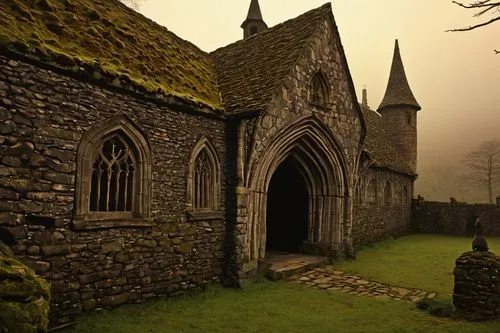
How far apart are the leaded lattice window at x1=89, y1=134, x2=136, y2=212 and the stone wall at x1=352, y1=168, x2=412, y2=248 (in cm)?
1088

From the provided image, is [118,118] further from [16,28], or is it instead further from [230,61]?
[230,61]

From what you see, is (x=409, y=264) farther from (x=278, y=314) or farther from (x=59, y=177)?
(x=59, y=177)

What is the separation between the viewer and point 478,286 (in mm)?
6918

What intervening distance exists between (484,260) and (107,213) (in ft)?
25.3

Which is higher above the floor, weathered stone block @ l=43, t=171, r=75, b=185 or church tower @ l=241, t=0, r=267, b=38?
church tower @ l=241, t=0, r=267, b=38

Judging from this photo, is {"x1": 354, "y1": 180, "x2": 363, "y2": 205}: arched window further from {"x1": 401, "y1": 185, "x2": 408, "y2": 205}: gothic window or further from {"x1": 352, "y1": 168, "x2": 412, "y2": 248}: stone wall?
{"x1": 401, "y1": 185, "x2": 408, "y2": 205}: gothic window

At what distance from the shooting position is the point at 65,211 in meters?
6.39

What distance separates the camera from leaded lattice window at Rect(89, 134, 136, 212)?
7.30m

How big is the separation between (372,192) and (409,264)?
A: 6.40m

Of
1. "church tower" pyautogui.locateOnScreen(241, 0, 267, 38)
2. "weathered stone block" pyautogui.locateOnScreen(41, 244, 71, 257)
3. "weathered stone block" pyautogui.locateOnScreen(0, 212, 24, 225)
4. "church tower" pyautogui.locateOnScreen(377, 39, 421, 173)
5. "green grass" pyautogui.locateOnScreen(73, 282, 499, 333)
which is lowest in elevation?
"green grass" pyautogui.locateOnScreen(73, 282, 499, 333)

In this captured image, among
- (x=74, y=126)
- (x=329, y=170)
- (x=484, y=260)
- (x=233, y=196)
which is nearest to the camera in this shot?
(x=74, y=126)

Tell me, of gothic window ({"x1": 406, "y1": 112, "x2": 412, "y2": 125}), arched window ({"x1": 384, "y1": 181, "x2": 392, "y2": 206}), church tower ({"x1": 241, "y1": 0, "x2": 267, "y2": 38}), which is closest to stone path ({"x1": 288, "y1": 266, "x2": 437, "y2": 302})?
arched window ({"x1": 384, "y1": 181, "x2": 392, "y2": 206})

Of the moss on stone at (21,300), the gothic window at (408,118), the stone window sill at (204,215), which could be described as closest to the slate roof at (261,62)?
the stone window sill at (204,215)

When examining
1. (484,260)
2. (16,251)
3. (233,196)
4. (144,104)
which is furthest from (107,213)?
(484,260)
